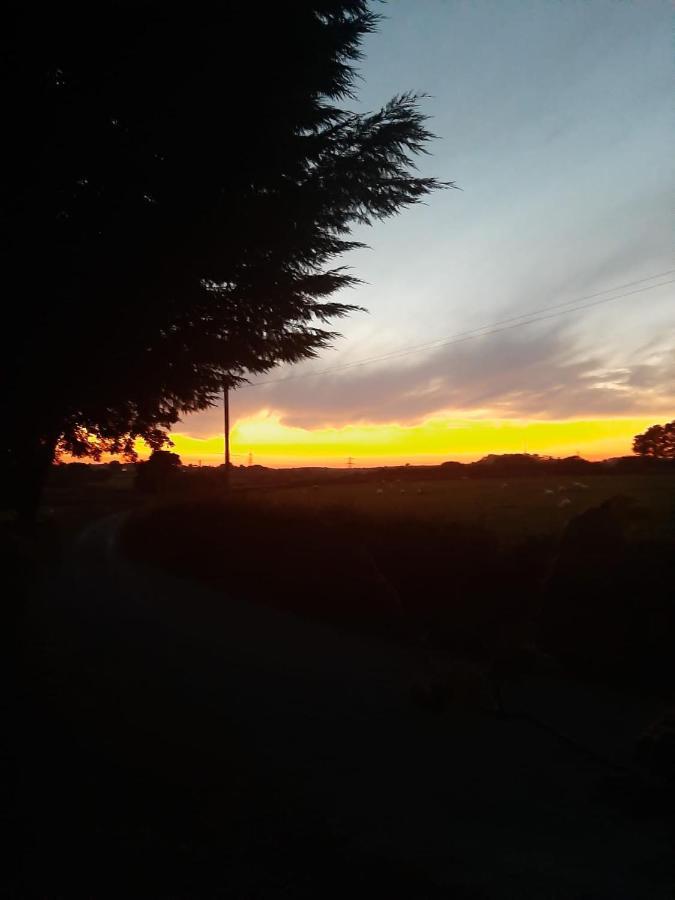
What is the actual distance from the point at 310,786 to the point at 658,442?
10.1 m

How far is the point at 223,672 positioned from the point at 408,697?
222cm

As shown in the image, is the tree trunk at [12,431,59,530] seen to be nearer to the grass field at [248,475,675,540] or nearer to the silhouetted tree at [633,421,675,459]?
the grass field at [248,475,675,540]

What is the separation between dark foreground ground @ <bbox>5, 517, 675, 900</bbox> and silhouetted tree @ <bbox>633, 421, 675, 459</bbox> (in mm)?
5601

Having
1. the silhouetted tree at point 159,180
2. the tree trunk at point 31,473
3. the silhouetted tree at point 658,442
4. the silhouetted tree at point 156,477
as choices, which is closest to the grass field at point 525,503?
the silhouetted tree at point 658,442

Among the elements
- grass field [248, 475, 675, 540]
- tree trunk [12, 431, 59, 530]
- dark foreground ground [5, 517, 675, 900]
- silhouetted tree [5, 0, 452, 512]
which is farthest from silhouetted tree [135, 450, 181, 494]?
silhouetted tree [5, 0, 452, 512]

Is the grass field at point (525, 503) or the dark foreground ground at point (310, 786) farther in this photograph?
the grass field at point (525, 503)

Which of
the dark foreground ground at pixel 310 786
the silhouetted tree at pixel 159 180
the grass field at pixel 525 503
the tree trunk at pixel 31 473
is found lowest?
the dark foreground ground at pixel 310 786

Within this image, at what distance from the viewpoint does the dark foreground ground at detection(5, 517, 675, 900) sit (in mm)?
4047

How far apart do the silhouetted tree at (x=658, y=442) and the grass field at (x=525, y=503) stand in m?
0.48

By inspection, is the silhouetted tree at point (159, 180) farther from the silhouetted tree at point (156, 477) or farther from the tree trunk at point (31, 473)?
the silhouetted tree at point (156, 477)

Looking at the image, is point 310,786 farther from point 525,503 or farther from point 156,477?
point 156,477

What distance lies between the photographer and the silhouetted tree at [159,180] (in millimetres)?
5715

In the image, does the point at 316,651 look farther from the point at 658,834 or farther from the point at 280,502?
the point at 280,502

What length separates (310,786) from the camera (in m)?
5.46
